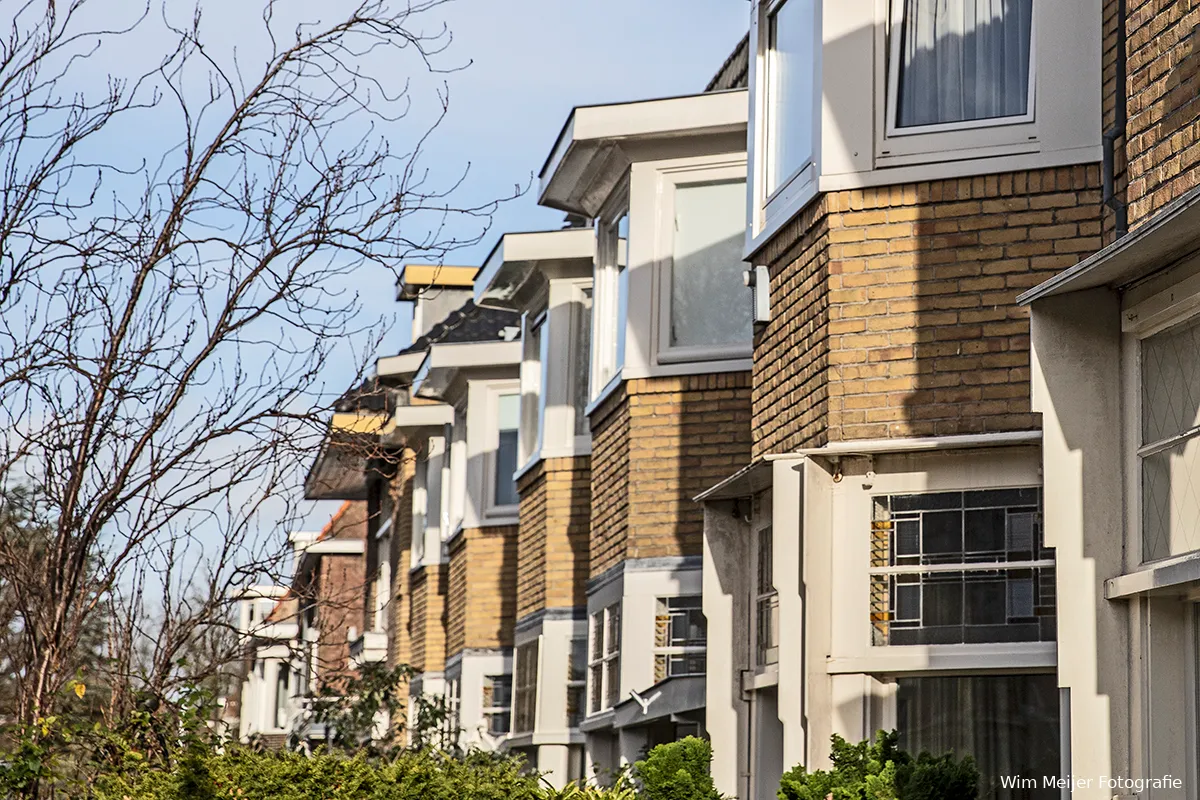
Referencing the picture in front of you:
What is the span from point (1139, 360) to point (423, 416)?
1912cm

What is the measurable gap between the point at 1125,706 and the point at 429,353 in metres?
16.8

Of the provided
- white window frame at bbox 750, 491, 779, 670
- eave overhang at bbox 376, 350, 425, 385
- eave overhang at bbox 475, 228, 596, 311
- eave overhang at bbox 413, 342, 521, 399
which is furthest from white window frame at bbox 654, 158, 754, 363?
eave overhang at bbox 376, 350, 425, 385

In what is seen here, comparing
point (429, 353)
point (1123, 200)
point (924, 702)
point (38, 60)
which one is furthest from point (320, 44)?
point (429, 353)

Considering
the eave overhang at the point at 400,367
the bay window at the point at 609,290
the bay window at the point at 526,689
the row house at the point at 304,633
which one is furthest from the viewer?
the eave overhang at the point at 400,367

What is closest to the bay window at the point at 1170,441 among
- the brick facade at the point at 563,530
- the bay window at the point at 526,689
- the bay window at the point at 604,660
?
the bay window at the point at 604,660

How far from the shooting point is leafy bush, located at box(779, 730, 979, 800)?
7340 millimetres

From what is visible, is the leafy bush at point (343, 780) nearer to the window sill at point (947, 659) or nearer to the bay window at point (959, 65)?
the window sill at point (947, 659)

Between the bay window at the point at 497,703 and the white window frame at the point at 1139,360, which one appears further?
the bay window at the point at 497,703

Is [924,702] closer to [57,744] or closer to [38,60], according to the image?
[57,744]

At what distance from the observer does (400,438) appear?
2648cm

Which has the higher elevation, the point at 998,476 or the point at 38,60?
the point at 38,60

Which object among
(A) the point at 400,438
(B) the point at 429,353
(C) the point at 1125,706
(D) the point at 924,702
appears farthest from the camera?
(A) the point at 400,438

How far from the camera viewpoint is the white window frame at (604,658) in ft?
47.5

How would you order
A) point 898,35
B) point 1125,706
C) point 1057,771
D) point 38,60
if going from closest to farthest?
point 38,60, point 1125,706, point 1057,771, point 898,35
